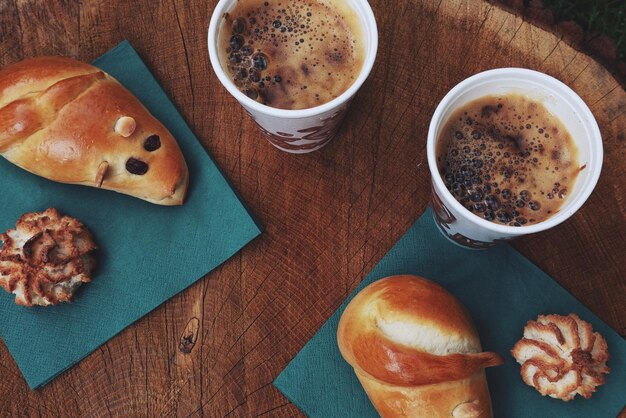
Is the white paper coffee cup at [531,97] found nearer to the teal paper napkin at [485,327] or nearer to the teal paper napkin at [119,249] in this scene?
the teal paper napkin at [485,327]

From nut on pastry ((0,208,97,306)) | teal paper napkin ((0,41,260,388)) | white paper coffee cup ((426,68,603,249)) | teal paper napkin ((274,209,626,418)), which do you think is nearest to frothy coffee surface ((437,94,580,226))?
white paper coffee cup ((426,68,603,249))

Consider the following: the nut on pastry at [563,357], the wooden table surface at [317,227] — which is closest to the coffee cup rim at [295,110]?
the wooden table surface at [317,227]

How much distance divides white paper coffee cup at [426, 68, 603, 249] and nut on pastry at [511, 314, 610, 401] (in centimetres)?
24

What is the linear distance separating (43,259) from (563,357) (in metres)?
1.12

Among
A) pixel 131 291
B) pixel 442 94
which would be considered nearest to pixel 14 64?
pixel 131 291

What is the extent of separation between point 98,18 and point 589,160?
1.15 m

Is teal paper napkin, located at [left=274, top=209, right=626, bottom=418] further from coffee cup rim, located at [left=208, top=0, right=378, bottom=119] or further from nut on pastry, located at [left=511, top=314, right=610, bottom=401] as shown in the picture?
coffee cup rim, located at [left=208, top=0, right=378, bottom=119]

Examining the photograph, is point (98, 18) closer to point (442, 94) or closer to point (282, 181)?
point (282, 181)

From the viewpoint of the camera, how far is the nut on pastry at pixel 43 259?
4.00ft

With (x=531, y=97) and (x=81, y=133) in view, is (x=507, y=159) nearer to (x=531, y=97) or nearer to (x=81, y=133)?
(x=531, y=97)

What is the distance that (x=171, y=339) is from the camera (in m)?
1.27

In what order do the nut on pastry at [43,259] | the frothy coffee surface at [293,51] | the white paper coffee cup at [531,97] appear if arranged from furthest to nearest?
the nut on pastry at [43,259], the frothy coffee surface at [293,51], the white paper coffee cup at [531,97]

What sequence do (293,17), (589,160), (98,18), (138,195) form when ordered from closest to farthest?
(589,160) → (293,17) → (138,195) → (98,18)

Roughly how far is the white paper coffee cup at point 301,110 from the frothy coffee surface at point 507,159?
0.20m
